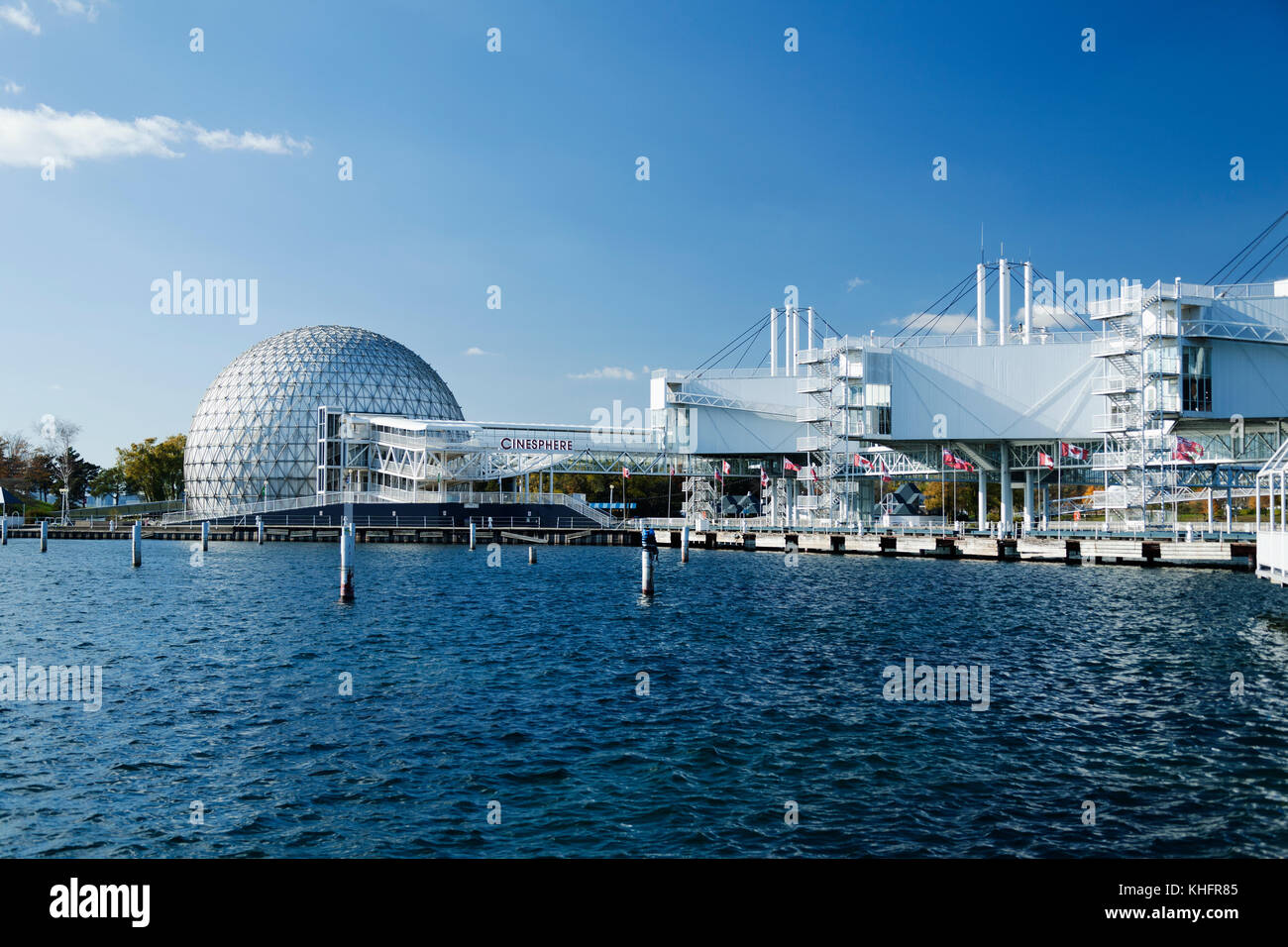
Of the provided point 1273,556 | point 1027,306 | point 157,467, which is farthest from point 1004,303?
point 157,467

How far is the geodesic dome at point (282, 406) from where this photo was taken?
399 feet

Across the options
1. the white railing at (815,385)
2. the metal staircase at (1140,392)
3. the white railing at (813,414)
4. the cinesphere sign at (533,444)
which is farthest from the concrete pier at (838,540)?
Result: the white railing at (815,385)

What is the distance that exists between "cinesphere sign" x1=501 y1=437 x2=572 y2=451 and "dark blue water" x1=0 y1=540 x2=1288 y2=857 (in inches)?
2404

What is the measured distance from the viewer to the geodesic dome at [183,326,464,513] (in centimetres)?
12175

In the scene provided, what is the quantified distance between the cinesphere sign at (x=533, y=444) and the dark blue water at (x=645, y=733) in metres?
61.1

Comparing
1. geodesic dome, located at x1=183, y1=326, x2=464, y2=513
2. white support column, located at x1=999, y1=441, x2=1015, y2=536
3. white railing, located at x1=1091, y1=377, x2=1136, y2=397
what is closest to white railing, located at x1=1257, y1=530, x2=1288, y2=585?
white railing, located at x1=1091, y1=377, x2=1136, y2=397

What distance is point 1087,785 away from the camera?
55.6ft

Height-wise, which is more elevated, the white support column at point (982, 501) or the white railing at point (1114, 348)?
the white railing at point (1114, 348)

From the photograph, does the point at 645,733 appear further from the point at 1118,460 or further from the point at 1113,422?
the point at 1113,422

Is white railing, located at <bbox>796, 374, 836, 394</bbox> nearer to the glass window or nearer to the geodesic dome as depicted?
the glass window

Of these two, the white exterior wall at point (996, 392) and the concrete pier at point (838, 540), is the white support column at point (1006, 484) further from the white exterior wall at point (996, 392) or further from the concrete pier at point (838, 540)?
the white exterior wall at point (996, 392)
